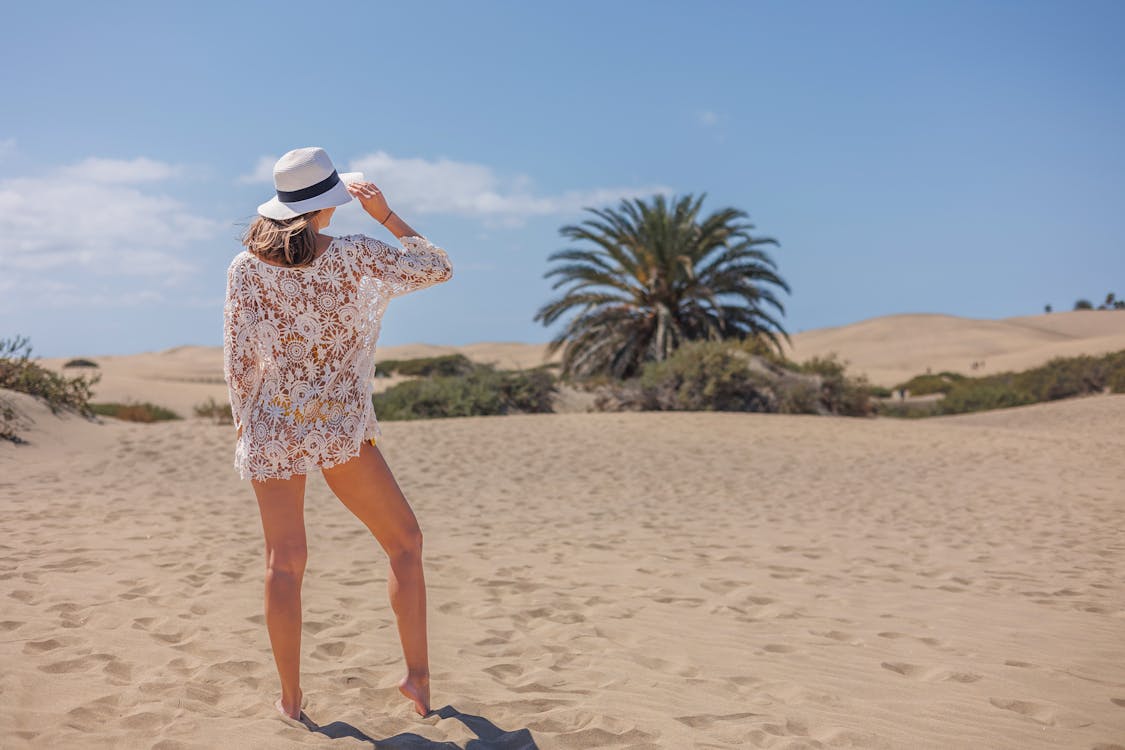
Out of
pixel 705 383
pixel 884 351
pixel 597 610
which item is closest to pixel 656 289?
pixel 705 383

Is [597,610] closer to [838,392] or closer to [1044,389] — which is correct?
[838,392]

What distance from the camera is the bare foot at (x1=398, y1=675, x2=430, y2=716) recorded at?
3383 mm

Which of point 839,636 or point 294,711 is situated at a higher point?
point 294,711

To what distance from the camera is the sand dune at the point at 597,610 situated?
11.2ft

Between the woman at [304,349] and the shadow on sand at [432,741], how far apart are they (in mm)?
235

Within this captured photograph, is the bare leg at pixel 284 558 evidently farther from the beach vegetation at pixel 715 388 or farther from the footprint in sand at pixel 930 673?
the beach vegetation at pixel 715 388

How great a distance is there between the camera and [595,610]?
17.0ft

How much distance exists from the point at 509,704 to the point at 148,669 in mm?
1559

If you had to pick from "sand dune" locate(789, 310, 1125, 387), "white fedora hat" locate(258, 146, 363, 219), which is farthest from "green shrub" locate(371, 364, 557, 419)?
"sand dune" locate(789, 310, 1125, 387)

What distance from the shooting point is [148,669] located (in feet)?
12.4

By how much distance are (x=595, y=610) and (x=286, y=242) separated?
10.2 feet

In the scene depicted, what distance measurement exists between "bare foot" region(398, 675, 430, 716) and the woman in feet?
1.41

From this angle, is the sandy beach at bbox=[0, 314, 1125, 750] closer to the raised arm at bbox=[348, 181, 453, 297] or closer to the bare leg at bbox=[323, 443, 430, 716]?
the bare leg at bbox=[323, 443, 430, 716]

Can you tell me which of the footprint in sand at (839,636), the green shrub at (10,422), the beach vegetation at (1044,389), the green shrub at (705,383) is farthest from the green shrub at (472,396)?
the footprint in sand at (839,636)
